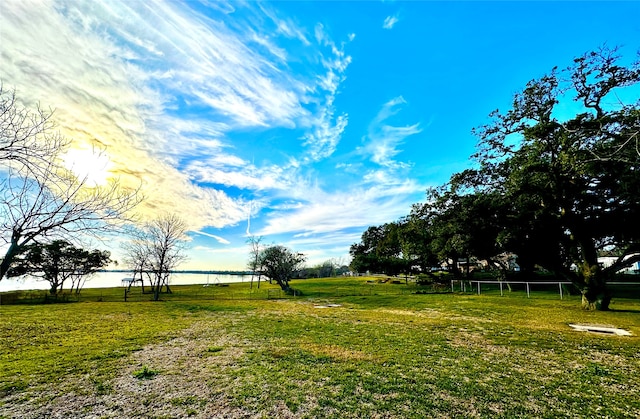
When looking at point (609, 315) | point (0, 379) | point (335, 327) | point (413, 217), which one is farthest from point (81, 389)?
point (413, 217)

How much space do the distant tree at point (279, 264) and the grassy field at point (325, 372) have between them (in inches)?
847

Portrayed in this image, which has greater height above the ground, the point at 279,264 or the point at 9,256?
the point at 9,256

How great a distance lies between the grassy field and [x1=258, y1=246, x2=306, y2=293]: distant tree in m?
21.5

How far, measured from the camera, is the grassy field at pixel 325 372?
176 inches

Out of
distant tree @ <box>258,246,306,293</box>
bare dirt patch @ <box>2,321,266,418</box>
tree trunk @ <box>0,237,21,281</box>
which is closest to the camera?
tree trunk @ <box>0,237,21,281</box>

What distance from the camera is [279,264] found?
32.7 m

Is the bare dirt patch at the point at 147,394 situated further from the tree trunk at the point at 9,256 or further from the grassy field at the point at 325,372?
the tree trunk at the point at 9,256

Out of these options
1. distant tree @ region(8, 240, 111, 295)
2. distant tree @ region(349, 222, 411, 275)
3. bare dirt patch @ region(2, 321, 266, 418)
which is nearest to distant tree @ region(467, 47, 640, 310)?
bare dirt patch @ region(2, 321, 266, 418)

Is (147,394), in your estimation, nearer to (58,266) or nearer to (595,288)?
(595,288)

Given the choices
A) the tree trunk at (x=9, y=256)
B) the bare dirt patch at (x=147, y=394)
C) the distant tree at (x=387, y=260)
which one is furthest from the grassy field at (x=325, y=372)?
the distant tree at (x=387, y=260)

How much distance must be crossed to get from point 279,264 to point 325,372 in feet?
89.7

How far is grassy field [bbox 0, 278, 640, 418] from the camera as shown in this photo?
447 centimetres

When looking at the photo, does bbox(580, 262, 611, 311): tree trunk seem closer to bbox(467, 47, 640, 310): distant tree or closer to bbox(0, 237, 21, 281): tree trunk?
bbox(467, 47, 640, 310): distant tree

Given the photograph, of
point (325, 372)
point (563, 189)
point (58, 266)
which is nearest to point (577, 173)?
point (563, 189)
